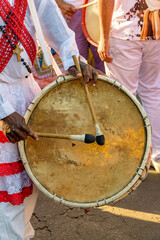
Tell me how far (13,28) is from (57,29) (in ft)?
1.03

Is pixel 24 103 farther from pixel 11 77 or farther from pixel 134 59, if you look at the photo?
pixel 134 59

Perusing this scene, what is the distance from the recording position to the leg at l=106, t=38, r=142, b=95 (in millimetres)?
2959

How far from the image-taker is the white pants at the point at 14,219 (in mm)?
1957

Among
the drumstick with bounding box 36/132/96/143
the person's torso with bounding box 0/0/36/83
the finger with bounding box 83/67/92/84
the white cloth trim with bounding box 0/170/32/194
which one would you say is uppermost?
the person's torso with bounding box 0/0/36/83

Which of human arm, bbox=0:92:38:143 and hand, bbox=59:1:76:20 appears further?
hand, bbox=59:1:76:20

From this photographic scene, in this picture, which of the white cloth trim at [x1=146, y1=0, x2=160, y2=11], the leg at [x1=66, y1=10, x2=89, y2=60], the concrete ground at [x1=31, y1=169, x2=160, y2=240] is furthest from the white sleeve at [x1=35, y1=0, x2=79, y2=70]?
the leg at [x1=66, y1=10, x2=89, y2=60]

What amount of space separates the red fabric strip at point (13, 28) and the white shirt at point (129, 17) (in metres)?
1.17

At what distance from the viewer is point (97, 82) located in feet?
6.51

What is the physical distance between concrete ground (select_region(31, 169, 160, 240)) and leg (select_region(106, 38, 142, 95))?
0.92m

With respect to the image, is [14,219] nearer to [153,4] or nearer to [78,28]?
[153,4]

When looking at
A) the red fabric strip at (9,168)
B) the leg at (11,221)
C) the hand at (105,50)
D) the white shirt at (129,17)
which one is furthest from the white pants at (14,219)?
the white shirt at (129,17)

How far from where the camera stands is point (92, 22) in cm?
327

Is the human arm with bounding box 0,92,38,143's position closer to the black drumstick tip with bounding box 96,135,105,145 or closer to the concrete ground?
the black drumstick tip with bounding box 96,135,105,145

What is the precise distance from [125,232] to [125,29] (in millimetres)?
1483
